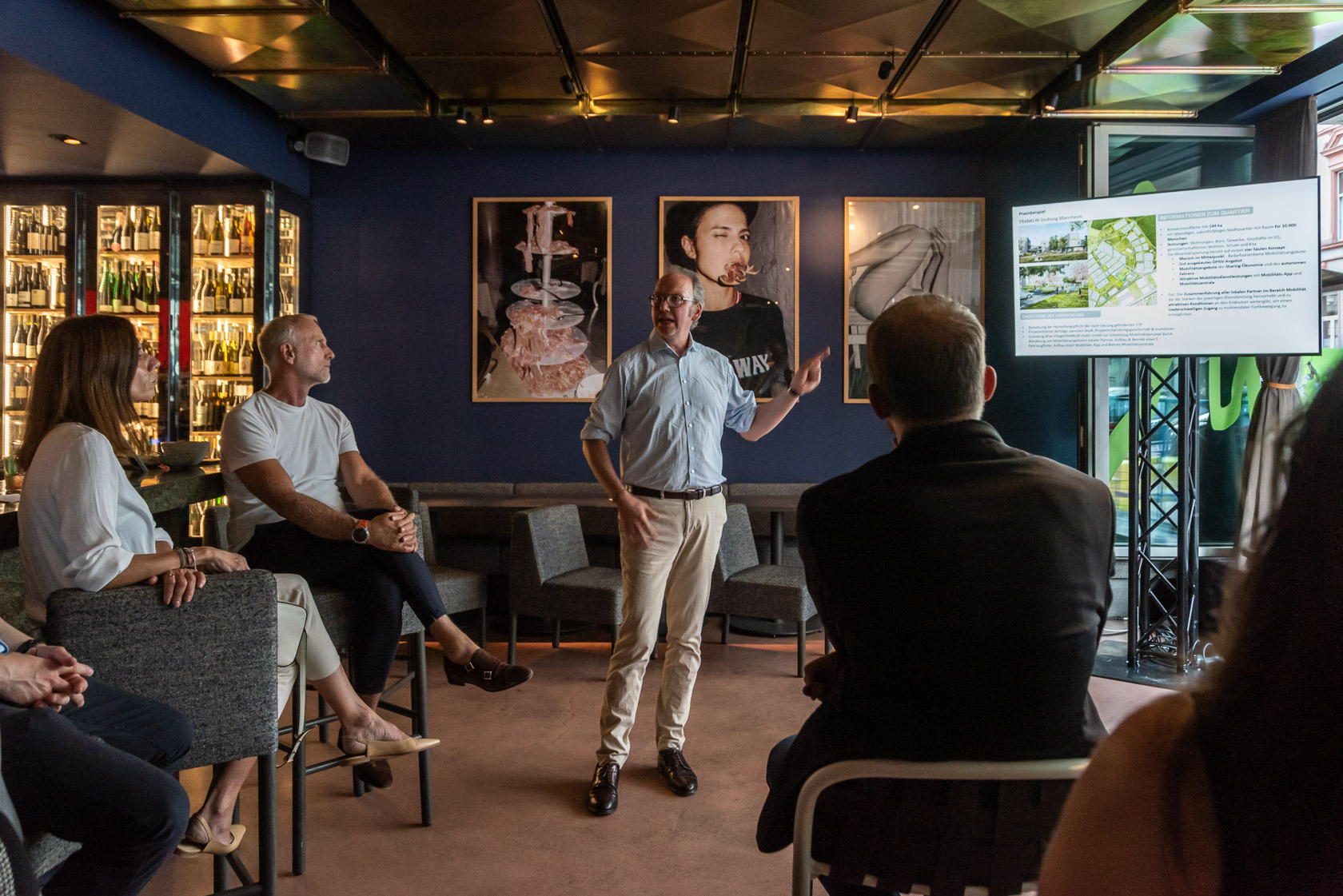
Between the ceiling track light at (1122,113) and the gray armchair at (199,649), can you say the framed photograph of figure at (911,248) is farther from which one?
the gray armchair at (199,649)

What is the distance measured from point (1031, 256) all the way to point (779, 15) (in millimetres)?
1780

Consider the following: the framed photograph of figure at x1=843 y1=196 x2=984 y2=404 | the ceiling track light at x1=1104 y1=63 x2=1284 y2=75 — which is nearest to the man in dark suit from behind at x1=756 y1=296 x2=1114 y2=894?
the ceiling track light at x1=1104 y1=63 x2=1284 y2=75

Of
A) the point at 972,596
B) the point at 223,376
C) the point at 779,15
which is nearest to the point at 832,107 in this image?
the point at 779,15

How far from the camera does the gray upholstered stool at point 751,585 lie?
166 inches

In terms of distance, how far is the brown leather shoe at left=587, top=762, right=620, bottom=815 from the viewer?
9.16 ft

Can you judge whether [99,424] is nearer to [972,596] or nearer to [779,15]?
[972,596]

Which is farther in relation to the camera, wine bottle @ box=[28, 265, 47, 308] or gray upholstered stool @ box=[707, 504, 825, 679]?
wine bottle @ box=[28, 265, 47, 308]

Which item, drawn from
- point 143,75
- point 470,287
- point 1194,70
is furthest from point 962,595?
point 470,287

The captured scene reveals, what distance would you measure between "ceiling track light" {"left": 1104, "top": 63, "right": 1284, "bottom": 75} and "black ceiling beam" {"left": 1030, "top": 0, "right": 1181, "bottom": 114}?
89 millimetres

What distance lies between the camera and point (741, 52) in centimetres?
458

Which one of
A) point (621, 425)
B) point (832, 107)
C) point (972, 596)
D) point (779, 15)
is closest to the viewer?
point (972, 596)

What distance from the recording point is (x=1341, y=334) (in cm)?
441

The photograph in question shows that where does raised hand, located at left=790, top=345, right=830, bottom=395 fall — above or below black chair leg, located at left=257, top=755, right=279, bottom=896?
above

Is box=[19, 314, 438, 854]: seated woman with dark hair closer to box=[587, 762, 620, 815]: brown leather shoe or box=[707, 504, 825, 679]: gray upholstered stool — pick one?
box=[587, 762, 620, 815]: brown leather shoe
